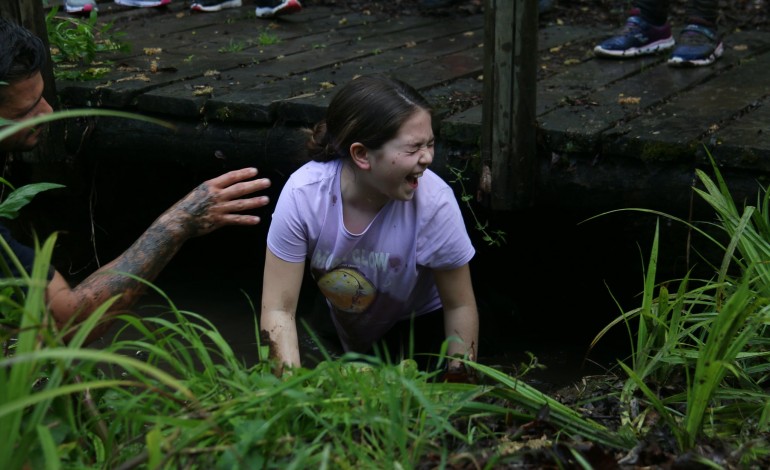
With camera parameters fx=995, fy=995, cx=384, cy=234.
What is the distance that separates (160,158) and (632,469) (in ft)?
10.4

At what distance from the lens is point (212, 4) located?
6605 millimetres

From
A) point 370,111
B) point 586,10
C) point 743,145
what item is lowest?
point 586,10

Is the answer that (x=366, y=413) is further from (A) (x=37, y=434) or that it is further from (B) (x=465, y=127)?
(B) (x=465, y=127)

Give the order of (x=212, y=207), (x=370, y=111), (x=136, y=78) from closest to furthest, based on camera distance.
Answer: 1. (x=212, y=207)
2. (x=370, y=111)
3. (x=136, y=78)

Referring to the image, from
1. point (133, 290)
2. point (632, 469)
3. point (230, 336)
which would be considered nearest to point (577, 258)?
point (230, 336)

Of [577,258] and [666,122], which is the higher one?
[666,122]

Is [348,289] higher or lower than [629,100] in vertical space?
lower

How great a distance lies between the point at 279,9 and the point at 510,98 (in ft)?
9.69

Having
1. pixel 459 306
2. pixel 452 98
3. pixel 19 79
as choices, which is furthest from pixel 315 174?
pixel 452 98

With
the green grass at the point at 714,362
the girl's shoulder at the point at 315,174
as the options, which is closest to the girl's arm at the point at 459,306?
the girl's shoulder at the point at 315,174

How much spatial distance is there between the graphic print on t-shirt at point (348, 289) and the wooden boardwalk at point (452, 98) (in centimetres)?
90

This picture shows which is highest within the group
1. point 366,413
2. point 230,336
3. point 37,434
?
point 37,434

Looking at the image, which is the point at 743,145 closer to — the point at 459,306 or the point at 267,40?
the point at 459,306

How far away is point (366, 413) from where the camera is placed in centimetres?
179
